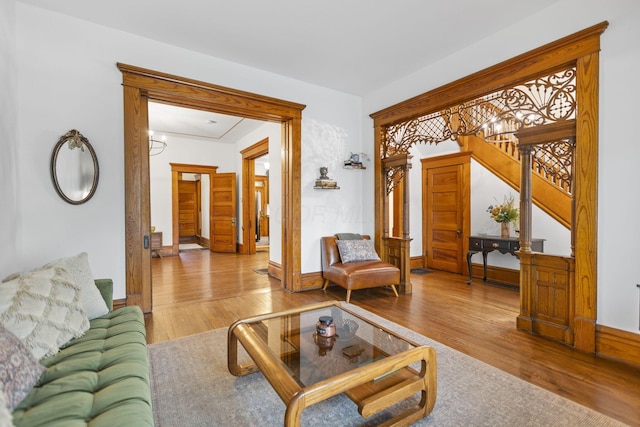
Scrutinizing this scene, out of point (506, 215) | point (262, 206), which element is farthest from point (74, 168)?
point (262, 206)

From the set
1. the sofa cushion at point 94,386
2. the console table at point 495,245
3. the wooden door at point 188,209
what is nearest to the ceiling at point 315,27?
the console table at point 495,245

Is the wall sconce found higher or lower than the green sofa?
higher

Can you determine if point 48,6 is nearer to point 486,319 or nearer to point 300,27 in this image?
point 300,27

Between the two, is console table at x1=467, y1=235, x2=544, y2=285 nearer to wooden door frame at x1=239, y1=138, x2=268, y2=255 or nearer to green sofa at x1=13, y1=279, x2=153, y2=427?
green sofa at x1=13, y1=279, x2=153, y2=427

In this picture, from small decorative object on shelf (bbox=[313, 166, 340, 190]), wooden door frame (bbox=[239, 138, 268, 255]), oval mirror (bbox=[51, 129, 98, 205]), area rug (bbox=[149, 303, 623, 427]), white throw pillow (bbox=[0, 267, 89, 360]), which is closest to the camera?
white throw pillow (bbox=[0, 267, 89, 360])

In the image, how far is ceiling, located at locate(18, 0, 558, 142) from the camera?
8.68 ft

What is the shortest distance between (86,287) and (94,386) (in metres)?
0.98

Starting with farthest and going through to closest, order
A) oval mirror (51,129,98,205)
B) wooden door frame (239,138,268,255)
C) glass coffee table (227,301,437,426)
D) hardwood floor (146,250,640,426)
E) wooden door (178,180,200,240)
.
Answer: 1. wooden door (178,180,200,240)
2. wooden door frame (239,138,268,255)
3. oval mirror (51,129,98,205)
4. hardwood floor (146,250,640,426)
5. glass coffee table (227,301,437,426)

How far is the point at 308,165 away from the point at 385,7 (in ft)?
7.12

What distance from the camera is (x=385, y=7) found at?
2.67 metres

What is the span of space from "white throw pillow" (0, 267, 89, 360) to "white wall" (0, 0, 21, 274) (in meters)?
0.85

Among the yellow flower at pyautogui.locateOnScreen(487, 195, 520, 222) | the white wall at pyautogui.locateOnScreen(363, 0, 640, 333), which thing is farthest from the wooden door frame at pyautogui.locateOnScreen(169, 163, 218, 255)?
the white wall at pyautogui.locateOnScreen(363, 0, 640, 333)

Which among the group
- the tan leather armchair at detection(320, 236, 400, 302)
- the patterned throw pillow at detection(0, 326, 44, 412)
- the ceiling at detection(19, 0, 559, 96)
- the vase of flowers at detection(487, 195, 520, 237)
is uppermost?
the ceiling at detection(19, 0, 559, 96)

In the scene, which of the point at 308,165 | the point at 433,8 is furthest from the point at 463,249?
the point at 433,8
